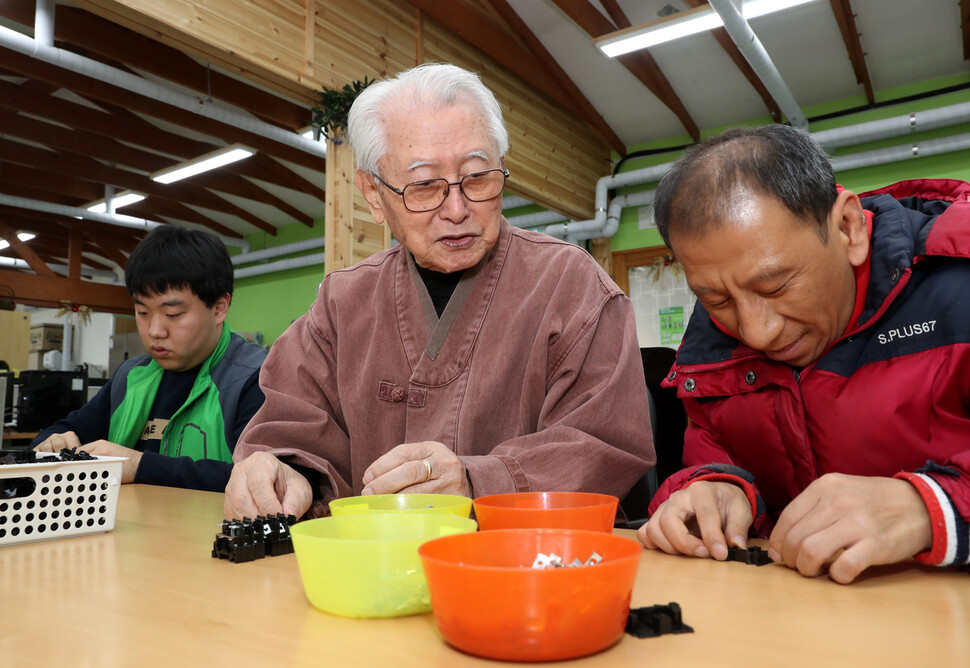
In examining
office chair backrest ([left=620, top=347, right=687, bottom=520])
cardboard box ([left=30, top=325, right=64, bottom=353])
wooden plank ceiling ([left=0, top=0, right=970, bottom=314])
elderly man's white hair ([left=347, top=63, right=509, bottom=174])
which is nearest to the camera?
elderly man's white hair ([left=347, top=63, right=509, bottom=174])

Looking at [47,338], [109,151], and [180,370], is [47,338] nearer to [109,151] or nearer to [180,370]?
[109,151]

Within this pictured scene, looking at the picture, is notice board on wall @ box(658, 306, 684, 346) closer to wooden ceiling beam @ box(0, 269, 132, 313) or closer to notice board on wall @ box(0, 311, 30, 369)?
notice board on wall @ box(0, 311, 30, 369)

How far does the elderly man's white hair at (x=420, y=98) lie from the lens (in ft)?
4.23

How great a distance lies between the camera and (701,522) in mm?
863

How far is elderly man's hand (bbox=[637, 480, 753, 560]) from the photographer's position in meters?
0.83

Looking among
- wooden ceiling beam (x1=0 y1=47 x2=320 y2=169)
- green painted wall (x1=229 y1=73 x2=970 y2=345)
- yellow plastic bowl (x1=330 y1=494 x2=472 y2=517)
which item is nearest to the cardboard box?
green painted wall (x1=229 y1=73 x2=970 y2=345)

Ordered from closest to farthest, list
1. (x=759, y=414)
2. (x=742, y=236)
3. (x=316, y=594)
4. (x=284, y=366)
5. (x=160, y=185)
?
(x=316, y=594)
(x=742, y=236)
(x=759, y=414)
(x=284, y=366)
(x=160, y=185)

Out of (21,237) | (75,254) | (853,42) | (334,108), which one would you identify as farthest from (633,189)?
(21,237)

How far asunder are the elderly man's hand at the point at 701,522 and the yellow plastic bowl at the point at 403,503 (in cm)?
25

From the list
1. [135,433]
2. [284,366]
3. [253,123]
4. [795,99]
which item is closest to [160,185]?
[253,123]

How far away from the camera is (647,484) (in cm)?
158

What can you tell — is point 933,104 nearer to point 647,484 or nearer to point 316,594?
point 647,484

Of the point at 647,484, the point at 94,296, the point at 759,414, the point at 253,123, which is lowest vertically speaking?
the point at 647,484

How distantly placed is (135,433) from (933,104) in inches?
274
